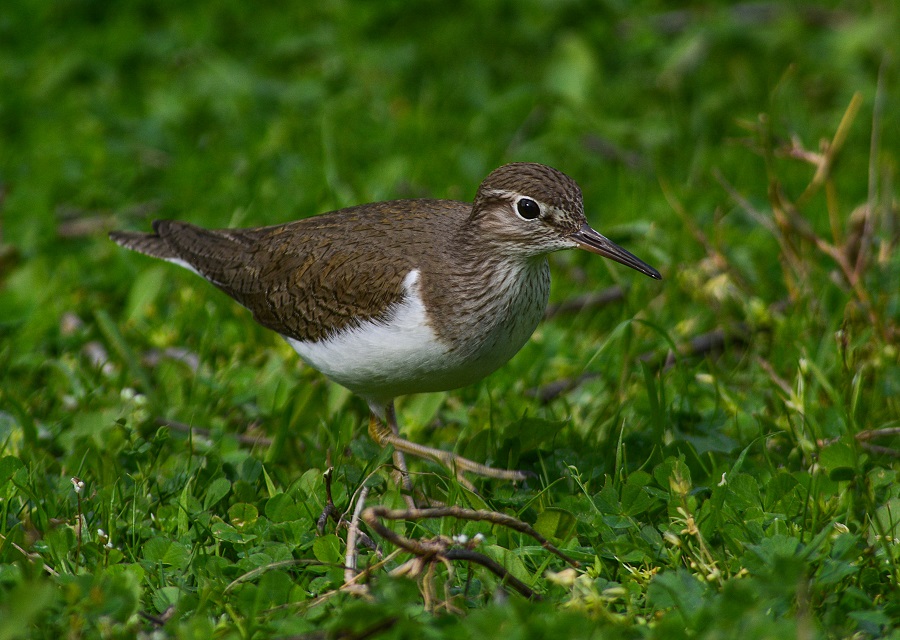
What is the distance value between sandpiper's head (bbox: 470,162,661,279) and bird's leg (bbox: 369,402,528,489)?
1030mm

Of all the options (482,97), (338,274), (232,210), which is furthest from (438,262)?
(482,97)

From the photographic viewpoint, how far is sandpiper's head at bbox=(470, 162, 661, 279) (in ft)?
16.7

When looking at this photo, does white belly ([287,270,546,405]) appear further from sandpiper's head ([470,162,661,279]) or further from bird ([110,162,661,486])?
sandpiper's head ([470,162,661,279])

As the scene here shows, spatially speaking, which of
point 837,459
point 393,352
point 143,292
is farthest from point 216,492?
point 837,459

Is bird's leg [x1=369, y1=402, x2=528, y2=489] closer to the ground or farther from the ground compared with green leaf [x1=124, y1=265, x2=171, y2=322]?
closer to the ground

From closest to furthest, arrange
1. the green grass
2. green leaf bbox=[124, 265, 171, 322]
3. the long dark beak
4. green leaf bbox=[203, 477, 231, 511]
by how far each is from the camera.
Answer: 1. the green grass
2. green leaf bbox=[203, 477, 231, 511]
3. the long dark beak
4. green leaf bbox=[124, 265, 171, 322]

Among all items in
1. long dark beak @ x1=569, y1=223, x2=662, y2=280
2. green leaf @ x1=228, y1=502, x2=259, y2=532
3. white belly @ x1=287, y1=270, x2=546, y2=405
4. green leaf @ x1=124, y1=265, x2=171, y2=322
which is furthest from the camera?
green leaf @ x1=124, y1=265, x2=171, y2=322

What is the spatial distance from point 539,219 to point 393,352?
926mm

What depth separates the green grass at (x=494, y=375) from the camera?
4117 mm

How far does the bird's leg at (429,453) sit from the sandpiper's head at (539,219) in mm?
1030

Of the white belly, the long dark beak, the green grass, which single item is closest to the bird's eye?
the long dark beak

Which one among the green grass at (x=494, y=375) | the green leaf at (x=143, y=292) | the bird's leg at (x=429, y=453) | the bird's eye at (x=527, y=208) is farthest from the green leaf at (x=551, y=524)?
the green leaf at (x=143, y=292)

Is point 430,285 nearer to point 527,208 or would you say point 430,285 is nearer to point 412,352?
point 412,352

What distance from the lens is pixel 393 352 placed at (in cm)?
501
